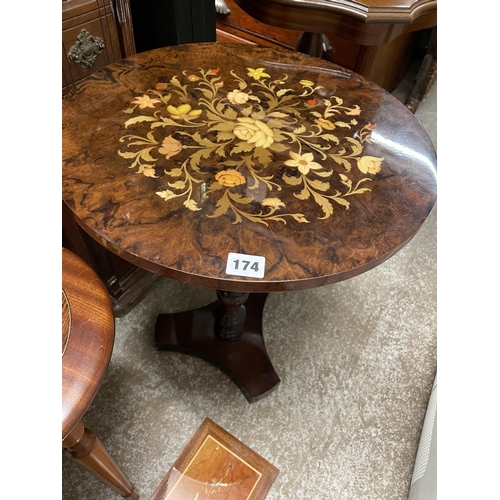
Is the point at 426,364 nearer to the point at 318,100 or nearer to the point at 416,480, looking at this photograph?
the point at 416,480

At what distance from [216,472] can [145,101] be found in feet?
2.82

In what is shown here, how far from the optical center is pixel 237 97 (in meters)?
0.87

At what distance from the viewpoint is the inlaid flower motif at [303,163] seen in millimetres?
732

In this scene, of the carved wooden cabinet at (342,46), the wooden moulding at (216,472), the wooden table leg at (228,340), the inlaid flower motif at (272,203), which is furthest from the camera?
the carved wooden cabinet at (342,46)

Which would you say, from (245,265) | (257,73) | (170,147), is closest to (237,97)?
(257,73)

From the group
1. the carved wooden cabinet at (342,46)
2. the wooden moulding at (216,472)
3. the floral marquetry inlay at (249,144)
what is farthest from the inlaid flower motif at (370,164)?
the carved wooden cabinet at (342,46)

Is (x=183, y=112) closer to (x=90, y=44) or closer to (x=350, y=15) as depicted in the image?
(x=90, y=44)

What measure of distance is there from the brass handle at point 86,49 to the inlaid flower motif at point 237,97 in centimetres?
32

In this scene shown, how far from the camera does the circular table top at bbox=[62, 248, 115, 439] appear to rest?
0.56m

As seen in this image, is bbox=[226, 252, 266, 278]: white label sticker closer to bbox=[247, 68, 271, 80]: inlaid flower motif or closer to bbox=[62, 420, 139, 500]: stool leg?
bbox=[62, 420, 139, 500]: stool leg

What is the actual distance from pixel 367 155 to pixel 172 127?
0.37m

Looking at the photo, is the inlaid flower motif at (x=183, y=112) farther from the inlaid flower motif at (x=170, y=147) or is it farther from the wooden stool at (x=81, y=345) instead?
the wooden stool at (x=81, y=345)

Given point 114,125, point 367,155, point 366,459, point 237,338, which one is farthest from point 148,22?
point 366,459
